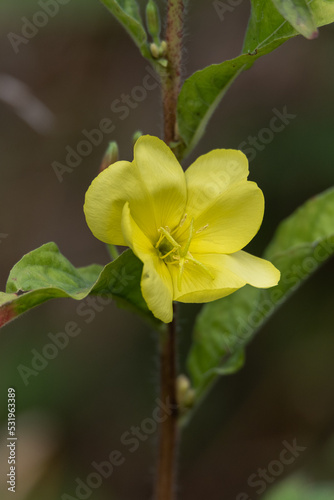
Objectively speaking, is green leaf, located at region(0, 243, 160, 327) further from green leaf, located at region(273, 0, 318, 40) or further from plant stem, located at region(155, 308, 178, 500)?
green leaf, located at region(273, 0, 318, 40)

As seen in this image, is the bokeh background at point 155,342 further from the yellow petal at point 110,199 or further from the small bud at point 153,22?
the yellow petal at point 110,199

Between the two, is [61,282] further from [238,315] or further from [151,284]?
[238,315]

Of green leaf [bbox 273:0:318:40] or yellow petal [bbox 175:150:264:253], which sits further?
yellow petal [bbox 175:150:264:253]

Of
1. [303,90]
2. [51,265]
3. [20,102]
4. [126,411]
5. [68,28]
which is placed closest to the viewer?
[51,265]

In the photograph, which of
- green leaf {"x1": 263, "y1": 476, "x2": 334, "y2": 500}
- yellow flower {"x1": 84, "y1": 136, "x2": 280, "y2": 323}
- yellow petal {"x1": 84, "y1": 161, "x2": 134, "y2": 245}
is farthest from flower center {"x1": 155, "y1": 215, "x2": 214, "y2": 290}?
green leaf {"x1": 263, "y1": 476, "x2": 334, "y2": 500}

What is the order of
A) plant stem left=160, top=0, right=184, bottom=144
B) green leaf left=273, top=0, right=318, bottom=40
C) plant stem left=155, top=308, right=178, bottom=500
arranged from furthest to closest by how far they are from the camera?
plant stem left=155, top=308, right=178, bottom=500
plant stem left=160, top=0, right=184, bottom=144
green leaf left=273, top=0, right=318, bottom=40

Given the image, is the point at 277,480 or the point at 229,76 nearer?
the point at 229,76

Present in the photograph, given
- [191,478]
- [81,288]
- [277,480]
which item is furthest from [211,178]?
[277,480]

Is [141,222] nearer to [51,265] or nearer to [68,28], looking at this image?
[51,265]
